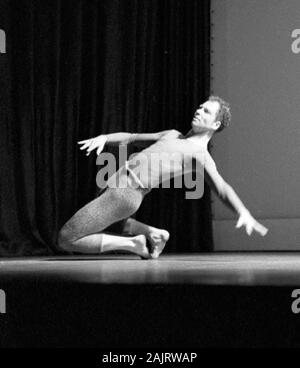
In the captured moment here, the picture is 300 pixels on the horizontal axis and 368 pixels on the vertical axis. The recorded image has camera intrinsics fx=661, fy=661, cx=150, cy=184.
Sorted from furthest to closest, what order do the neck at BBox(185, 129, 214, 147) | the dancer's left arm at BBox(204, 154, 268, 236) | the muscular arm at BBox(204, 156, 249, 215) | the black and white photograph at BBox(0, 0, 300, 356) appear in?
the neck at BBox(185, 129, 214, 147) → the muscular arm at BBox(204, 156, 249, 215) → the dancer's left arm at BBox(204, 154, 268, 236) → the black and white photograph at BBox(0, 0, 300, 356)

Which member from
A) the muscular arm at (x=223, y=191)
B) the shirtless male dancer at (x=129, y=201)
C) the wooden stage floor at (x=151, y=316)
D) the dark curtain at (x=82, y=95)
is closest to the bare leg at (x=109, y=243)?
the shirtless male dancer at (x=129, y=201)

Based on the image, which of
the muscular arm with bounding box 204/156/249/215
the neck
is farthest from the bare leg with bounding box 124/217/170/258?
the neck

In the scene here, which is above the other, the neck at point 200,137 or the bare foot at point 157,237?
the neck at point 200,137

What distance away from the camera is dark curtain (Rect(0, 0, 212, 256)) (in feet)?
11.8

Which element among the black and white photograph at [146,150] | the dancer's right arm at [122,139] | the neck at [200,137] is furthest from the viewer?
the neck at [200,137]

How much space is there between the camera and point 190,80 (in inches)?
169

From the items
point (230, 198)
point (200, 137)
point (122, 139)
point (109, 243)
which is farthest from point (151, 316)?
point (200, 137)

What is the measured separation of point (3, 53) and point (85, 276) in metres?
1.92

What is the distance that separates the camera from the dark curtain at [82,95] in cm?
359

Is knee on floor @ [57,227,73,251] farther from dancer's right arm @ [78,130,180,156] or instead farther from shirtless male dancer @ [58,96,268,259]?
dancer's right arm @ [78,130,180,156]

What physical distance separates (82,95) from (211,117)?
109 cm

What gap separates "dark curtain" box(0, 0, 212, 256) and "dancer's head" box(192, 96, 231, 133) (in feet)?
3.07

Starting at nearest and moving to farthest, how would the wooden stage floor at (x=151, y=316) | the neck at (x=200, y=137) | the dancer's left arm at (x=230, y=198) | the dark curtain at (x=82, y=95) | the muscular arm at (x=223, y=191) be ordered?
1. the wooden stage floor at (x=151, y=316)
2. the dancer's left arm at (x=230, y=198)
3. the muscular arm at (x=223, y=191)
4. the neck at (x=200, y=137)
5. the dark curtain at (x=82, y=95)

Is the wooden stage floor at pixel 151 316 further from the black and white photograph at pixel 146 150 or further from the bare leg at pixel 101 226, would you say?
the bare leg at pixel 101 226
